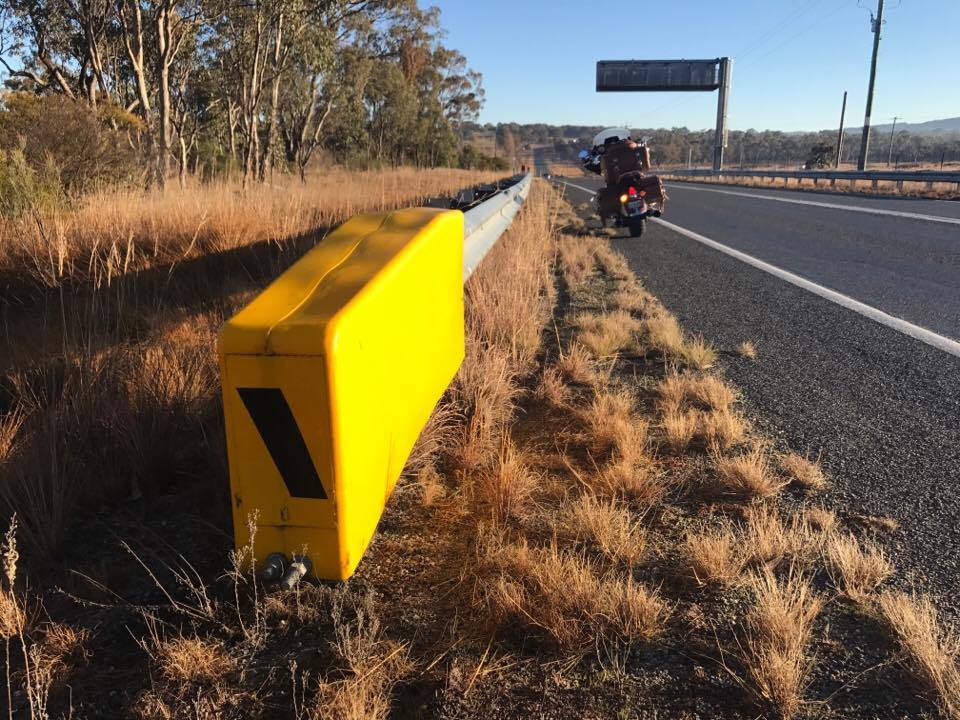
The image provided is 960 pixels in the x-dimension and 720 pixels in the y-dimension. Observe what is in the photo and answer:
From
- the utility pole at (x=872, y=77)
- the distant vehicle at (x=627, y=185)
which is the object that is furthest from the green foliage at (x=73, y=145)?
the utility pole at (x=872, y=77)

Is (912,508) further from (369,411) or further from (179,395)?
(179,395)

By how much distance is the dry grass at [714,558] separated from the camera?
1882 millimetres

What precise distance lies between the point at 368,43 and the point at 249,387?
37772 millimetres

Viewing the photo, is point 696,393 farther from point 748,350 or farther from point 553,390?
point 748,350

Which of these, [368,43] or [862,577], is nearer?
[862,577]

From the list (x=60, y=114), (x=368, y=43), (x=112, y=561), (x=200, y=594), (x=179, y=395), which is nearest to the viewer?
(x=200, y=594)

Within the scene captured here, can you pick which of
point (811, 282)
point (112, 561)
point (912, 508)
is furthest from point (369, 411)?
point (811, 282)

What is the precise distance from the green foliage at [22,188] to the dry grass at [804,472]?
6.68m

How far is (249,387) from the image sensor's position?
64.2 inches

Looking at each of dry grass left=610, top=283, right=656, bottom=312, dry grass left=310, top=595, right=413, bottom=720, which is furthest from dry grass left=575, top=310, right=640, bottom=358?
dry grass left=310, top=595, right=413, bottom=720

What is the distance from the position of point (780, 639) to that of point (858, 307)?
185 inches

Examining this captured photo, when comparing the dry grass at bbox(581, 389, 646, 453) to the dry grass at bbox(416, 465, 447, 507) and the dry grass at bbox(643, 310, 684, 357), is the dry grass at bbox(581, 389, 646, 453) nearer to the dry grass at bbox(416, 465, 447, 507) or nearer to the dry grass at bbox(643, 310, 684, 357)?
the dry grass at bbox(416, 465, 447, 507)

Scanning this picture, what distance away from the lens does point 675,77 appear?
57094mm

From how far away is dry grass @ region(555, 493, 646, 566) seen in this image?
6.55 feet
